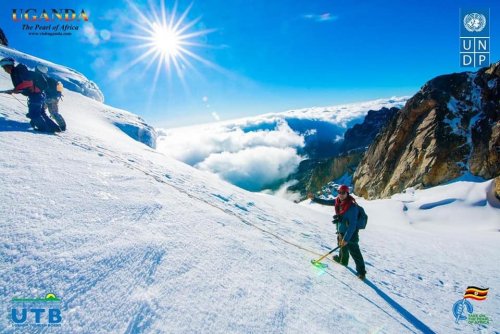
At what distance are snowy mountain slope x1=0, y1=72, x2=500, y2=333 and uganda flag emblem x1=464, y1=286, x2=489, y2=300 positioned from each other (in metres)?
0.19

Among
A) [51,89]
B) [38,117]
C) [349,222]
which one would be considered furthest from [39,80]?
[349,222]

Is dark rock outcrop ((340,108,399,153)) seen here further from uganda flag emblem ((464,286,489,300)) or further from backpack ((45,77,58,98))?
backpack ((45,77,58,98))

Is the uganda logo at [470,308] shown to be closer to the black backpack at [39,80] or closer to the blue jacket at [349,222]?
the blue jacket at [349,222]

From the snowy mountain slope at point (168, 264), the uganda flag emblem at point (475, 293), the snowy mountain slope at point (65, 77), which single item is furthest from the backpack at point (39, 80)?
the snowy mountain slope at point (65, 77)

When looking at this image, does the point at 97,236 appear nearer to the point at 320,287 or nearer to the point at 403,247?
the point at 320,287

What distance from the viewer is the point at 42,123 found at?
8289 mm

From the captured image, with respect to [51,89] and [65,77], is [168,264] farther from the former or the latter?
[65,77]

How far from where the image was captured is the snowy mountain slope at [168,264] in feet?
9.00

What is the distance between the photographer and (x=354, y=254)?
6402mm

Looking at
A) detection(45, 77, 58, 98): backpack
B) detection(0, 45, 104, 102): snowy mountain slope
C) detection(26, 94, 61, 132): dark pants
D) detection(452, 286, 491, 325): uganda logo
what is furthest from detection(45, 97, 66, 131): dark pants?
detection(0, 45, 104, 102): snowy mountain slope

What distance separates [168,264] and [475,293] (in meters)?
7.91

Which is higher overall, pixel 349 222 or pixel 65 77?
pixel 65 77

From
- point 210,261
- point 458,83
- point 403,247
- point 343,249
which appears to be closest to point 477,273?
point 403,247

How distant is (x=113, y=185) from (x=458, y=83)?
136 feet
